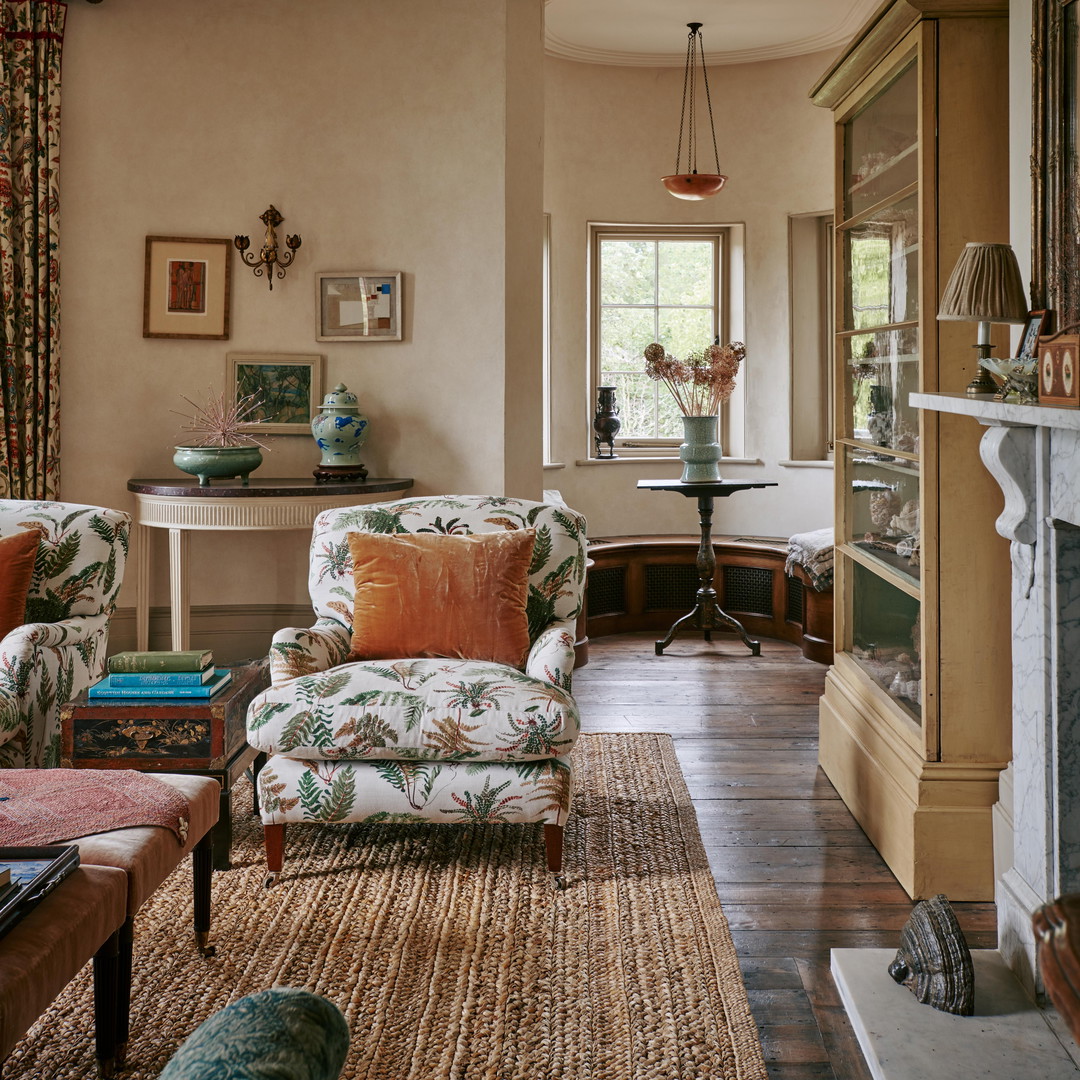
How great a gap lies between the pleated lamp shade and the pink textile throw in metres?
1.83

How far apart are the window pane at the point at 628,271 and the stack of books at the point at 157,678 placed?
14.3 ft

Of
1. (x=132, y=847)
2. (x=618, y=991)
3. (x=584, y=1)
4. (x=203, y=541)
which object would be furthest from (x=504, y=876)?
(x=584, y=1)

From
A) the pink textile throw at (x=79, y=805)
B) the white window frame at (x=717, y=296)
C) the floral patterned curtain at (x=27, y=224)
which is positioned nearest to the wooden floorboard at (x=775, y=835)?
the pink textile throw at (x=79, y=805)

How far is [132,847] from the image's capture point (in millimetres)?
1943

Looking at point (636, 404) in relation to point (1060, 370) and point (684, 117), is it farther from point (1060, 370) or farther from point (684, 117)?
point (1060, 370)

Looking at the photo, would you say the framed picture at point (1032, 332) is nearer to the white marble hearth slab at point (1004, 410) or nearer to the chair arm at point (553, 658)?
the white marble hearth slab at point (1004, 410)

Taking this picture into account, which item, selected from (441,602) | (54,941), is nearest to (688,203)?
(441,602)

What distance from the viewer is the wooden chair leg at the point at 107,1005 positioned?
1877 millimetres

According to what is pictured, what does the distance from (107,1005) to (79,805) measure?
362 mm

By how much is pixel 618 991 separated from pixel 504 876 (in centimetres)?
64

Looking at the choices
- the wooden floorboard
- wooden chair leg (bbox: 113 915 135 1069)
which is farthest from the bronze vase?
wooden chair leg (bbox: 113 915 135 1069)

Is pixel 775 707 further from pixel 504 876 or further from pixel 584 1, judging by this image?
pixel 584 1

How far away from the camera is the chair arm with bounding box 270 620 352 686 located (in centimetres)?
291

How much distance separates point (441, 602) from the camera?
10.1 feet
